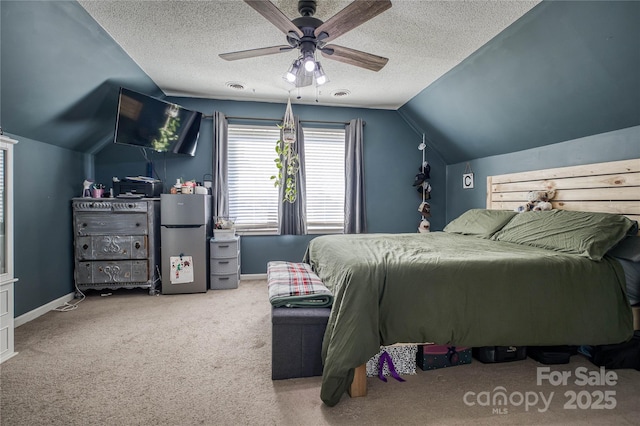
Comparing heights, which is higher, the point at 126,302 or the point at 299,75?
the point at 299,75

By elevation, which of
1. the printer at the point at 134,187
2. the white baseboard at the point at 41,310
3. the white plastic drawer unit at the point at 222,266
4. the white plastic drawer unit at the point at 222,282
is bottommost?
the white baseboard at the point at 41,310

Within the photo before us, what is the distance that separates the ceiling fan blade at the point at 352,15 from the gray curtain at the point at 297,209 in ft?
7.87

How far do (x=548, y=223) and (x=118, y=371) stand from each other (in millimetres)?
3468

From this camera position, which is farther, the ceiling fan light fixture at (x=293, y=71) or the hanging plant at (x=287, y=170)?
the hanging plant at (x=287, y=170)

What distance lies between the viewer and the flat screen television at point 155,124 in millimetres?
3424

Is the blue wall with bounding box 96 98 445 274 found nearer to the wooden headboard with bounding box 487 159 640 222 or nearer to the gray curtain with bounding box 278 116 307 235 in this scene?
the gray curtain with bounding box 278 116 307 235

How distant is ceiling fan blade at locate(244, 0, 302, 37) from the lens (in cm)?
177

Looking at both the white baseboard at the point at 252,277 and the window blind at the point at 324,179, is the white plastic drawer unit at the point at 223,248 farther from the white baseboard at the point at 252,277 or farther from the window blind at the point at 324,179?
the window blind at the point at 324,179

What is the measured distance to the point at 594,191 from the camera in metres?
2.75

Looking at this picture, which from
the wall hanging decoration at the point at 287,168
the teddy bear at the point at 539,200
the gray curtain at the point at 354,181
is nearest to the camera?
the teddy bear at the point at 539,200

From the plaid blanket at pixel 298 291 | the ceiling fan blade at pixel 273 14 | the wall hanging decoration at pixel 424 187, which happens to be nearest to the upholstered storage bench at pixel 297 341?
the plaid blanket at pixel 298 291

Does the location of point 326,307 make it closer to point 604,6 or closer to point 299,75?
point 299,75

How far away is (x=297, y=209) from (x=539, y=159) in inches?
117

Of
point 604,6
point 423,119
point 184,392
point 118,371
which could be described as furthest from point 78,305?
point 604,6
